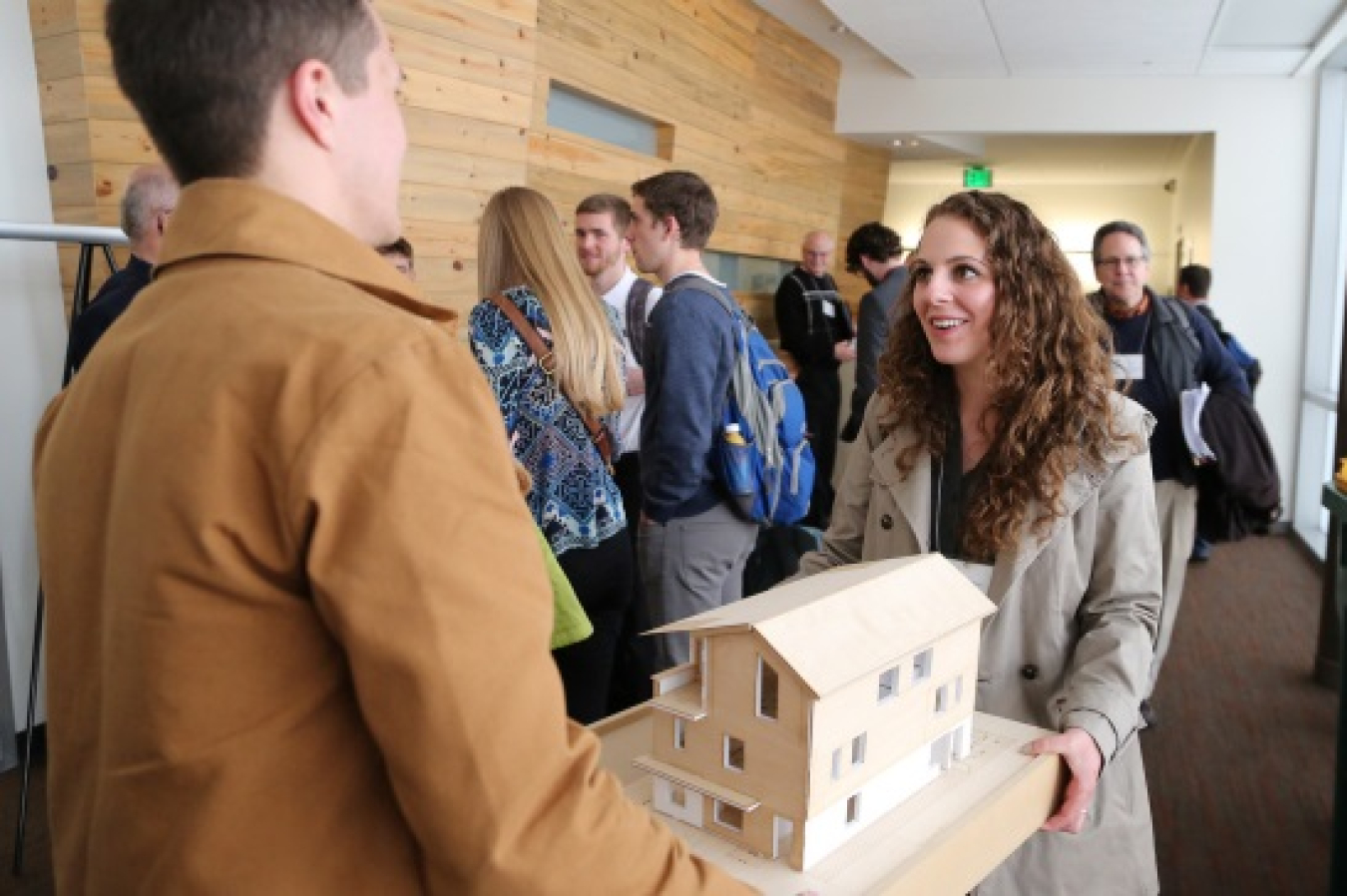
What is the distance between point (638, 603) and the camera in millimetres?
3137

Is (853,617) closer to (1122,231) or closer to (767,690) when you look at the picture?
(767,690)

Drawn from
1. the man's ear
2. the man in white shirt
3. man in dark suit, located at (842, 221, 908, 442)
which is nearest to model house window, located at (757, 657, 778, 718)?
the man's ear

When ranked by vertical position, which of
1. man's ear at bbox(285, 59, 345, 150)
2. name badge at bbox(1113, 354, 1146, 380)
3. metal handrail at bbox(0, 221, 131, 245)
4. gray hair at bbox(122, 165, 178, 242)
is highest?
gray hair at bbox(122, 165, 178, 242)

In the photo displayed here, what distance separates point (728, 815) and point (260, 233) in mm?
708

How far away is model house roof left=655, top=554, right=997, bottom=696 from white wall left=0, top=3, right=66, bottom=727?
2797 millimetres

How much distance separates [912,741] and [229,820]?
27.4 inches

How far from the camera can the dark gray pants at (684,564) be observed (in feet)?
9.89

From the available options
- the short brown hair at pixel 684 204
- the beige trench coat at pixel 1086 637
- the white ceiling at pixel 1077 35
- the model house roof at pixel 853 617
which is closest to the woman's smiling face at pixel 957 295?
the beige trench coat at pixel 1086 637

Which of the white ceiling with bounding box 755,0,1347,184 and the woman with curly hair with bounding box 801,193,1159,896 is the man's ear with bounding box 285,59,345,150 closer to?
the woman with curly hair with bounding box 801,193,1159,896

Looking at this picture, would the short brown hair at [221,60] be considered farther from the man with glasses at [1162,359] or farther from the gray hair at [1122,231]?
the gray hair at [1122,231]

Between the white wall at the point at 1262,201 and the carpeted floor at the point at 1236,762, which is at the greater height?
the white wall at the point at 1262,201

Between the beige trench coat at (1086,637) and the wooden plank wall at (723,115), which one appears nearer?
the beige trench coat at (1086,637)

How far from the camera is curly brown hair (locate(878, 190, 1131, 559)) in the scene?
63.9 inches

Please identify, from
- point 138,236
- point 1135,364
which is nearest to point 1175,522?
point 1135,364
